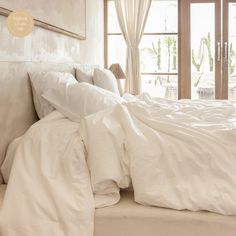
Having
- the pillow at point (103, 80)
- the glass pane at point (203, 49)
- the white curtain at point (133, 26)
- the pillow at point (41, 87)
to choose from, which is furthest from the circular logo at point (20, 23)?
the glass pane at point (203, 49)

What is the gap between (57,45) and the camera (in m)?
3.32

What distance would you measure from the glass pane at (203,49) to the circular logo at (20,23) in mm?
3782

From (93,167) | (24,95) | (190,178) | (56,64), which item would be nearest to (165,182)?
(190,178)

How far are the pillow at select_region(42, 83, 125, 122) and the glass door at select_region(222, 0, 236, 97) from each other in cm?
375

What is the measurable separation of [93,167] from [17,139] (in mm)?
617

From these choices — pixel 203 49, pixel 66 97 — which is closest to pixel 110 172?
pixel 66 97

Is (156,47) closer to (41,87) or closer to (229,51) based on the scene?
(229,51)

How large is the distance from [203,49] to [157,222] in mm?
4596

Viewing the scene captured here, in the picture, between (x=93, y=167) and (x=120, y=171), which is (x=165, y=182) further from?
(x=93, y=167)

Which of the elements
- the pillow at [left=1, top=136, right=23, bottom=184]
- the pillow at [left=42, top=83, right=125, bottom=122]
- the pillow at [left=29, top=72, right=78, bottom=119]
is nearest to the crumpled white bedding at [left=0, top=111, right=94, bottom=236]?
the pillow at [left=1, top=136, right=23, bottom=184]

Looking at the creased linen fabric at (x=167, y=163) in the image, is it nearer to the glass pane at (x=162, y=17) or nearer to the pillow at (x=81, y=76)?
the pillow at (x=81, y=76)

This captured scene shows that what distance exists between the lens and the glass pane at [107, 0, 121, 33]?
6023 mm

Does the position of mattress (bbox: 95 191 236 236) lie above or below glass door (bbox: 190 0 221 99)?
below

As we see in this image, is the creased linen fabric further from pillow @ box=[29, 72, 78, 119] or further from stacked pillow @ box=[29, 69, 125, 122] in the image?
pillow @ box=[29, 72, 78, 119]
